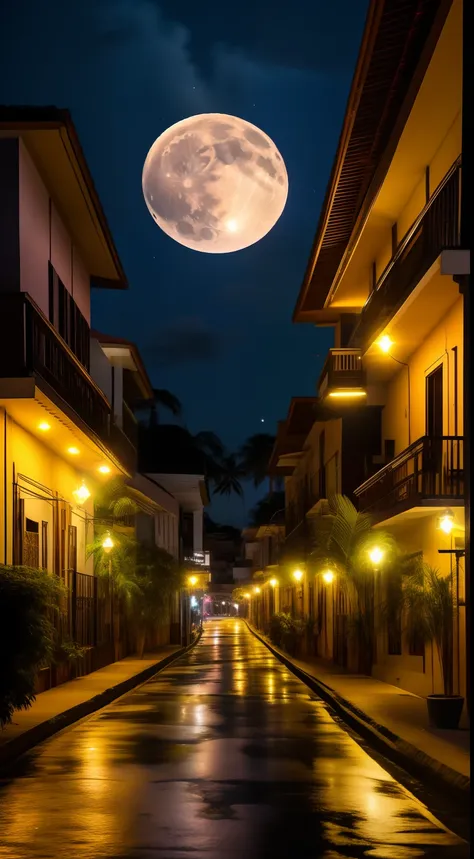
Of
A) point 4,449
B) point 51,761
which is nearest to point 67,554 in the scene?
point 4,449

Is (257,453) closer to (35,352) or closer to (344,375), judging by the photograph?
(344,375)

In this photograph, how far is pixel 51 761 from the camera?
13305mm

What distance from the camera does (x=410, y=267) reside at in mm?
20969

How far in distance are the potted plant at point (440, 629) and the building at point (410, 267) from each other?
1.17 m

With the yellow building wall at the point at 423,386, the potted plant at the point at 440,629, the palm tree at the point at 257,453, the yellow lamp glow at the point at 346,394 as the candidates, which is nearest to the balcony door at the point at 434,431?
the yellow building wall at the point at 423,386

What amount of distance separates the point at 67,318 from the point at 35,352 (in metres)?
7.51

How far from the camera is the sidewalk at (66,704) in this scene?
14547 millimetres

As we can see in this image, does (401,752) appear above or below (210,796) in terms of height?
below

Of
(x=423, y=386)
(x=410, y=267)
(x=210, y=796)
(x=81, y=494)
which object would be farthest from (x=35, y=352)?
(x=210, y=796)

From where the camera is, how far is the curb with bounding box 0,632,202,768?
44.6 ft

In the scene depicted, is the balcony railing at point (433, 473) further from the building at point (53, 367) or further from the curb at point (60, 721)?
the curb at point (60, 721)

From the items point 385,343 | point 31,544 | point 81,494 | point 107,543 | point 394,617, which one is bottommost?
point 394,617

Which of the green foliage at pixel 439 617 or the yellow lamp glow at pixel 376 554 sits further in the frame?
the yellow lamp glow at pixel 376 554

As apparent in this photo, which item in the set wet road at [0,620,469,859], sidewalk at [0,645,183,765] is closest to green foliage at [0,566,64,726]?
sidewalk at [0,645,183,765]
